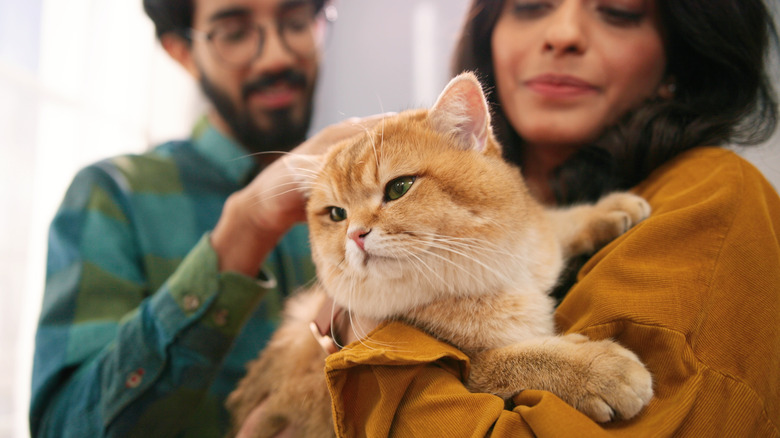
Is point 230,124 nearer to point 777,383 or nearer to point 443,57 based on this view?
point 443,57

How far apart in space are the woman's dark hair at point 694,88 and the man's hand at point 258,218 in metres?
0.52

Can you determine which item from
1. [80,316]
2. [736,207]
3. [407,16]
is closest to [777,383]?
[736,207]

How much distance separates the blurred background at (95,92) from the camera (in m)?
1.01

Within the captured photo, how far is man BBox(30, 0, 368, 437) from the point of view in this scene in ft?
3.72

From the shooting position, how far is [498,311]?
2.81ft

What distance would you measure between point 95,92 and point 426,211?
140 centimetres

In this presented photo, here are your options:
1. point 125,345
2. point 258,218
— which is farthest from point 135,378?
point 258,218

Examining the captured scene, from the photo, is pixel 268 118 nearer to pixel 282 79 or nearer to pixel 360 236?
pixel 282 79

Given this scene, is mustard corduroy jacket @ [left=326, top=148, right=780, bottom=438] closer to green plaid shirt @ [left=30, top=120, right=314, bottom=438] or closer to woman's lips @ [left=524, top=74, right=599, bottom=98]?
woman's lips @ [left=524, top=74, right=599, bottom=98]

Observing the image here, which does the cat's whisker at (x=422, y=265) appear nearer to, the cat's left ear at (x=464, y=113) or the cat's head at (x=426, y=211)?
the cat's head at (x=426, y=211)

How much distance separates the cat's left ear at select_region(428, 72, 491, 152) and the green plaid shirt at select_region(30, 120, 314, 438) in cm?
65

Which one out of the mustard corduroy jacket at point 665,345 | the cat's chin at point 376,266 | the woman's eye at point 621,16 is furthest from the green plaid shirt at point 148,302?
the woman's eye at point 621,16

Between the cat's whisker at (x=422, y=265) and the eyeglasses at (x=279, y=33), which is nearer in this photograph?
the cat's whisker at (x=422, y=265)

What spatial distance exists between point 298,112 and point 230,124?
33 cm
